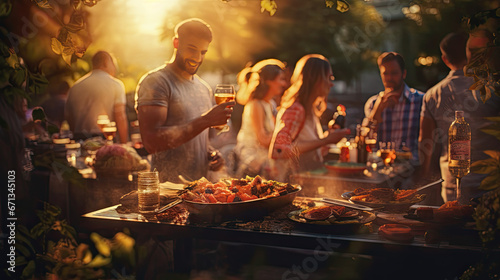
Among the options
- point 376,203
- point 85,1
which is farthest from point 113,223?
point 376,203

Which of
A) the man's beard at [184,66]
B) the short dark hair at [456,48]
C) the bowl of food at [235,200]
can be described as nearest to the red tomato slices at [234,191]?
the bowl of food at [235,200]

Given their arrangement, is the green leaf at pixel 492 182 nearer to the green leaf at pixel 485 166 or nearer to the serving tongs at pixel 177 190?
the green leaf at pixel 485 166

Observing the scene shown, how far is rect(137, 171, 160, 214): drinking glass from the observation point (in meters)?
2.13

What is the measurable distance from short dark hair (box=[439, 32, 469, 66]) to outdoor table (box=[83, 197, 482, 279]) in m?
2.50

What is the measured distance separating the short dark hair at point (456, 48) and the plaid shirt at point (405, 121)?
3.73 feet

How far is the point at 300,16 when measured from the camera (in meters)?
14.1

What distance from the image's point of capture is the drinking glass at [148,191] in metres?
2.13

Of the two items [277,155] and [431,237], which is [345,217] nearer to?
[431,237]

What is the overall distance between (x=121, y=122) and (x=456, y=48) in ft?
12.4

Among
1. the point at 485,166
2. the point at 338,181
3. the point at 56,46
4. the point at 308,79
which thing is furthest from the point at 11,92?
the point at 308,79

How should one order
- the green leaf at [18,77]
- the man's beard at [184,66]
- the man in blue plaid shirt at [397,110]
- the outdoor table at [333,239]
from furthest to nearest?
the man in blue plaid shirt at [397,110], the man's beard at [184,66], the outdoor table at [333,239], the green leaf at [18,77]

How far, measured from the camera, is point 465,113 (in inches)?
144

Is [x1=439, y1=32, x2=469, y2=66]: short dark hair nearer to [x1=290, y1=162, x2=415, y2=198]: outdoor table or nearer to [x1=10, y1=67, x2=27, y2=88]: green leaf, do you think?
[x1=290, y1=162, x2=415, y2=198]: outdoor table

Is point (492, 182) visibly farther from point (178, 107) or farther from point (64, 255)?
point (178, 107)
